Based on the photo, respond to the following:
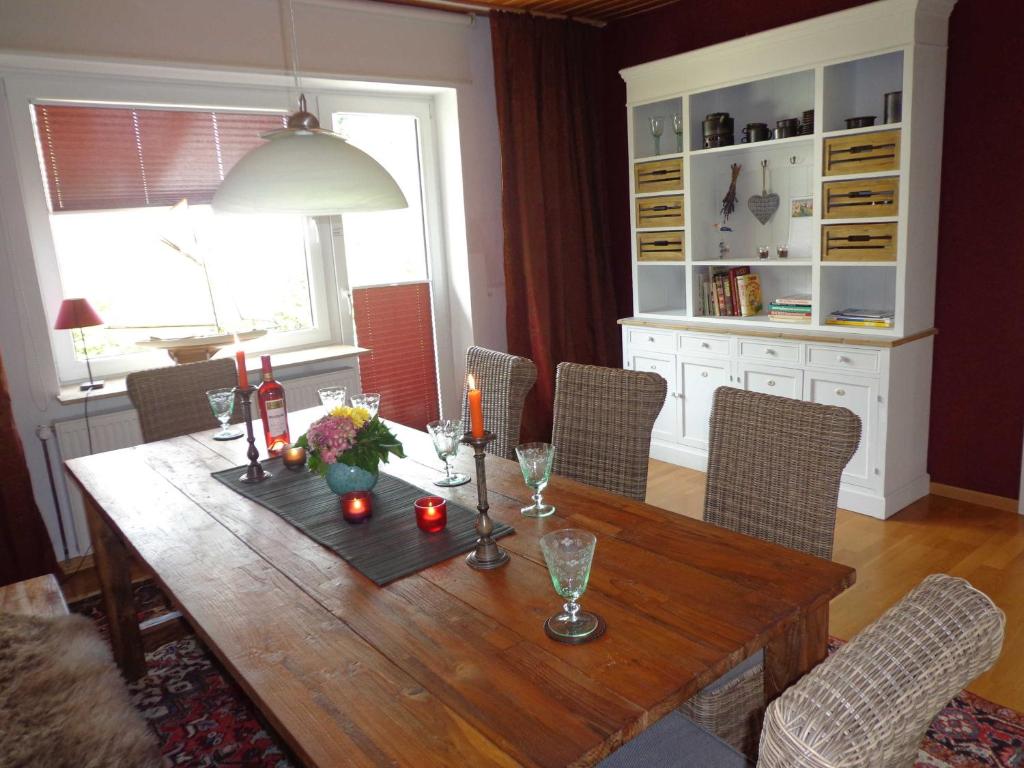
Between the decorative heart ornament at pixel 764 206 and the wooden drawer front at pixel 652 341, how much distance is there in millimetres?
744

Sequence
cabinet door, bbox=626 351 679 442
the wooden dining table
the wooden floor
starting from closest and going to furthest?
1. the wooden dining table
2. the wooden floor
3. cabinet door, bbox=626 351 679 442

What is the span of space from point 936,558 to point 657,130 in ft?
8.15

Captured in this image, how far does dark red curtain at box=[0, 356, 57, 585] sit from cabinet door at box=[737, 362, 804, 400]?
10.3ft

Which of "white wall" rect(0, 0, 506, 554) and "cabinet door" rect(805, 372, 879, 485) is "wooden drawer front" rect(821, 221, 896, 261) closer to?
"cabinet door" rect(805, 372, 879, 485)

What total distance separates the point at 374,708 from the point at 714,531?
0.83m

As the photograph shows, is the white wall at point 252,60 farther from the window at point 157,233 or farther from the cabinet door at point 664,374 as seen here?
the cabinet door at point 664,374

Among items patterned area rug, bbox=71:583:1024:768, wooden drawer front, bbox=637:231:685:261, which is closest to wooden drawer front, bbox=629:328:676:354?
wooden drawer front, bbox=637:231:685:261

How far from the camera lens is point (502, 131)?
13.5 ft

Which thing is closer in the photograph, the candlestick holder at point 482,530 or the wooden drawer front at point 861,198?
the candlestick holder at point 482,530

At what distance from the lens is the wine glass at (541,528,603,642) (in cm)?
125

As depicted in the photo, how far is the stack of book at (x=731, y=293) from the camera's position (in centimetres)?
391

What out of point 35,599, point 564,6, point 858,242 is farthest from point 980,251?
point 35,599

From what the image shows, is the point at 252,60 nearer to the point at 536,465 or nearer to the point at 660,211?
the point at 660,211

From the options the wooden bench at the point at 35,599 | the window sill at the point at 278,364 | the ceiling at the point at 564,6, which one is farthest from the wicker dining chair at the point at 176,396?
the ceiling at the point at 564,6
